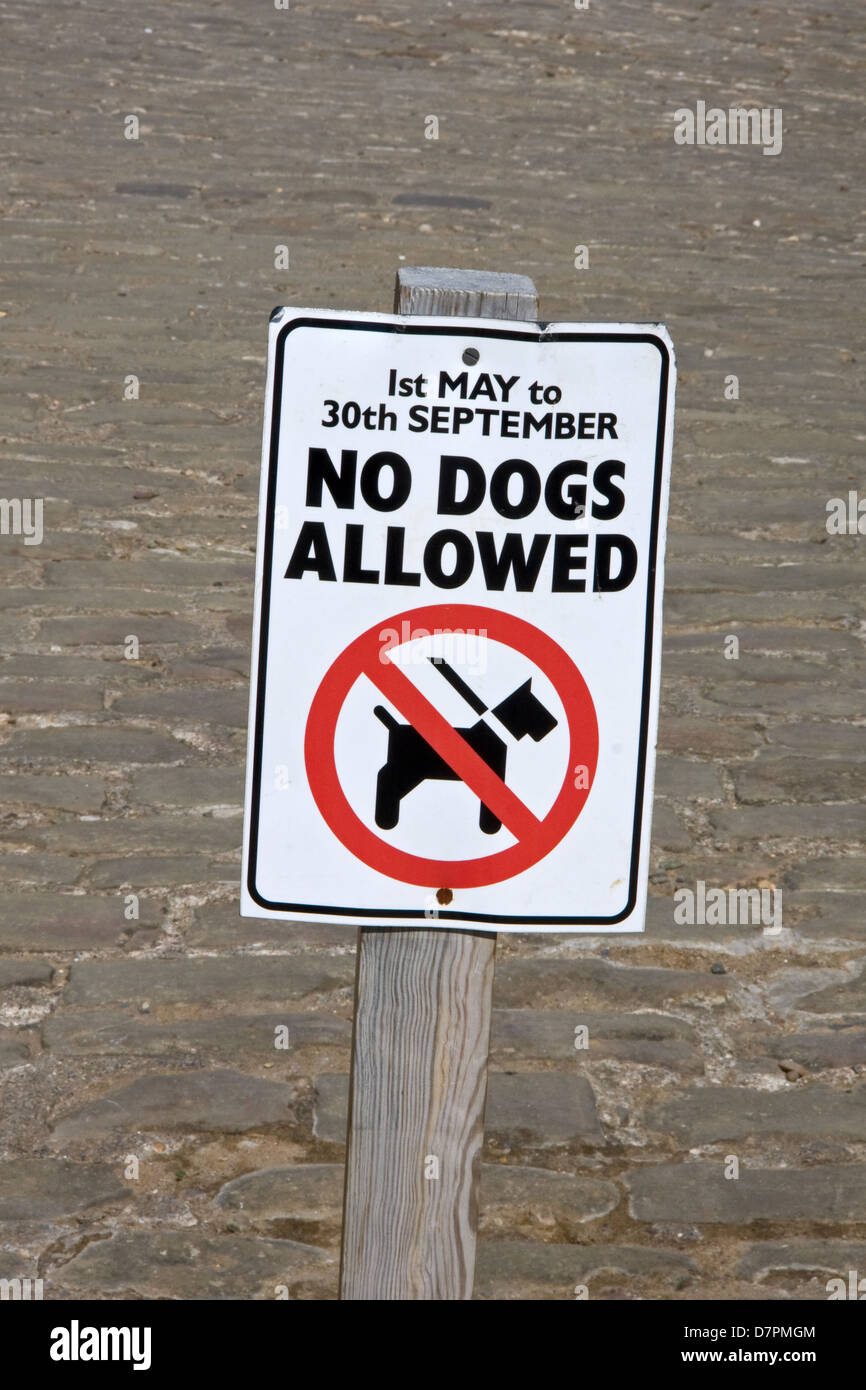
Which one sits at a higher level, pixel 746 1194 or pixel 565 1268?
pixel 746 1194

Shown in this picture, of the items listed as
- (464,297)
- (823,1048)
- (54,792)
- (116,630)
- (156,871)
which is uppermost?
(116,630)

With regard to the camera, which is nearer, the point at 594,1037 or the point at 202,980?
the point at 594,1037

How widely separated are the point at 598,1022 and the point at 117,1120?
3.66ft

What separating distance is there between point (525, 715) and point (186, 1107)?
1.65 meters

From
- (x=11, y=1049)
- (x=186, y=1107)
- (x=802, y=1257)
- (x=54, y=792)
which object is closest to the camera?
(x=802, y=1257)

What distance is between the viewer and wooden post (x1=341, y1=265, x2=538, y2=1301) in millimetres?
2184

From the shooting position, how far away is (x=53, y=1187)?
316 cm

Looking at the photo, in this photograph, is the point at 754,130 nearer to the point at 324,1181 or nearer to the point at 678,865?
the point at 678,865

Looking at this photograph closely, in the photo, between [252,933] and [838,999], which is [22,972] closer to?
[252,933]

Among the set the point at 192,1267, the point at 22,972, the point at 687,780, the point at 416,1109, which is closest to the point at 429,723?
the point at 416,1109

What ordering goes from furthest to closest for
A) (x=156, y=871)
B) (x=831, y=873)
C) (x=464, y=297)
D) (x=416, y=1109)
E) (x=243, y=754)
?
(x=243, y=754) < (x=831, y=873) < (x=156, y=871) < (x=416, y=1109) < (x=464, y=297)

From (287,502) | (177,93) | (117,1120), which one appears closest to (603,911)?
(287,502)

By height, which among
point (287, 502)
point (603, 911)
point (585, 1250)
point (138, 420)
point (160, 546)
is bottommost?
point (585, 1250)

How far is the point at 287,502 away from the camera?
207 centimetres
